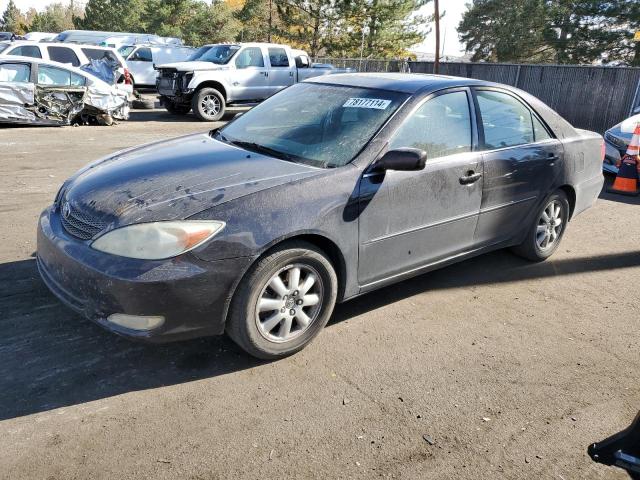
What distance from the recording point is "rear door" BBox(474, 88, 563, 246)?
4.21 metres

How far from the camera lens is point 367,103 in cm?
388

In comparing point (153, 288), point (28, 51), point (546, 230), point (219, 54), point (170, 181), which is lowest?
point (546, 230)

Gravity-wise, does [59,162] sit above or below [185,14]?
below

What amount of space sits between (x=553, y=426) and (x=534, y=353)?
2.47 feet

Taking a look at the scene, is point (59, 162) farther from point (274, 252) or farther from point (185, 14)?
point (185, 14)

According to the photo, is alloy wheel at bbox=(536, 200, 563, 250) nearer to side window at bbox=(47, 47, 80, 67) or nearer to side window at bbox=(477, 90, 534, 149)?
→ side window at bbox=(477, 90, 534, 149)

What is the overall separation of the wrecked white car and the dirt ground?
336 inches

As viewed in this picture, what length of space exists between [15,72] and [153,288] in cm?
1087

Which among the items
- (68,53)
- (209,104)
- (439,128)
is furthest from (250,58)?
(439,128)

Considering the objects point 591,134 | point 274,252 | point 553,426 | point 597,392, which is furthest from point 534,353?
point 591,134

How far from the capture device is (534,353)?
354 cm

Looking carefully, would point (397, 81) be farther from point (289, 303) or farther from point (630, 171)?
point (630, 171)

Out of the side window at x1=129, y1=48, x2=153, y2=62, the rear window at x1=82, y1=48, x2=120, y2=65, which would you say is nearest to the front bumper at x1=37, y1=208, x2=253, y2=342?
the rear window at x1=82, y1=48, x2=120, y2=65

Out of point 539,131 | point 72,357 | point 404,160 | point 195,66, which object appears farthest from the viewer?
point 195,66
